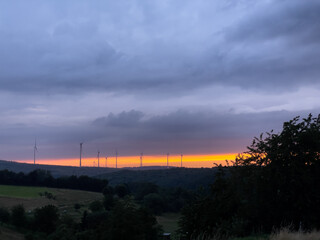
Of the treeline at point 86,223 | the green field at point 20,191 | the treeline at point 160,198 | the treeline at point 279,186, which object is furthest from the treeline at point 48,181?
the treeline at point 279,186

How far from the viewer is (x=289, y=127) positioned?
21188 mm

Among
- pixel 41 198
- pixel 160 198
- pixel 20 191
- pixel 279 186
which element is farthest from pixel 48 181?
pixel 279 186

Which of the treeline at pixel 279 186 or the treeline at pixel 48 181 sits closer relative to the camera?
the treeline at pixel 279 186

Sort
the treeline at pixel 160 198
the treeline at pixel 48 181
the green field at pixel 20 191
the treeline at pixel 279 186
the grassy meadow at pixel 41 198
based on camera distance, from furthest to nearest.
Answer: the treeline at pixel 48 181
the green field at pixel 20 191
the treeline at pixel 160 198
the grassy meadow at pixel 41 198
the treeline at pixel 279 186

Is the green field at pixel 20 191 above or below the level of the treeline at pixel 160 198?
above

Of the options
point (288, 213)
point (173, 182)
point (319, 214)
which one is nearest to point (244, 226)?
point (288, 213)

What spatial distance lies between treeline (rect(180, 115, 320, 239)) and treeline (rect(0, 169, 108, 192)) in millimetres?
120364

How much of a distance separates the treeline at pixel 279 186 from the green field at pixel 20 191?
98737 millimetres

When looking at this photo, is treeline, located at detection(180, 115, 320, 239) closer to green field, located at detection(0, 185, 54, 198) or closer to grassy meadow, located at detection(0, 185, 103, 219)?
grassy meadow, located at detection(0, 185, 103, 219)

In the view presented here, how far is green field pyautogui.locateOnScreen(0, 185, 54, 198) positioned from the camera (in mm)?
111000

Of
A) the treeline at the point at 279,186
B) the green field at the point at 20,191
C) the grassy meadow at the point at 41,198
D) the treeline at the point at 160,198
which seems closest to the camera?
the treeline at the point at 279,186

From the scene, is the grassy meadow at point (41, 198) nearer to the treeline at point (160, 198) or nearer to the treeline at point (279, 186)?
the treeline at point (160, 198)

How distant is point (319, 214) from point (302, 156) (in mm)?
2938

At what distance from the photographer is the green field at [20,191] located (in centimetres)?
11100
